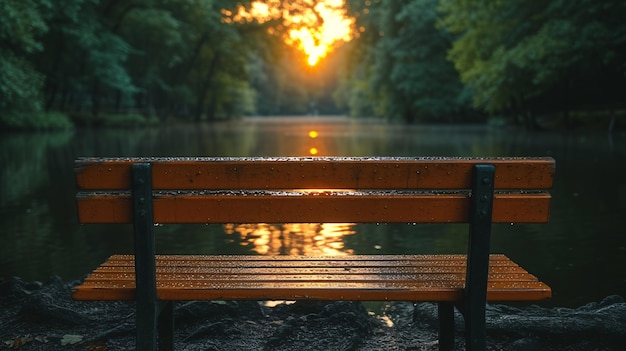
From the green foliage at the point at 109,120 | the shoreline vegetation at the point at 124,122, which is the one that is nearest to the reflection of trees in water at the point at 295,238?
the shoreline vegetation at the point at 124,122

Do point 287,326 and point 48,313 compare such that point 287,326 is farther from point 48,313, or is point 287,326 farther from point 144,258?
point 48,313

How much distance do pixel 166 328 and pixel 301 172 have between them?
1356 mm

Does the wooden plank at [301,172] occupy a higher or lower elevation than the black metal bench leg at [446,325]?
higher

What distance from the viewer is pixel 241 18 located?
5088cm

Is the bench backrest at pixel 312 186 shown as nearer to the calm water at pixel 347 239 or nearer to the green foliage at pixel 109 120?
the calm water at pixel 347 239

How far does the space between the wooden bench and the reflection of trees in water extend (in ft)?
11.5

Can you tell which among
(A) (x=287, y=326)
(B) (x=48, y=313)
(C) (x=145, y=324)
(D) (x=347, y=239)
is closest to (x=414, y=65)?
(D) (x=347, y=239)

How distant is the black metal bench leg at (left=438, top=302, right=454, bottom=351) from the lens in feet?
11.3

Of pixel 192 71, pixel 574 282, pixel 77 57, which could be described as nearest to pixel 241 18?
pixel 192 71

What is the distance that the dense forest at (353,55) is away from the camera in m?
24.5

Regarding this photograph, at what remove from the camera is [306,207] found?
2.78m

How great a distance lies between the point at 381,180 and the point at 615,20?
2565 cm

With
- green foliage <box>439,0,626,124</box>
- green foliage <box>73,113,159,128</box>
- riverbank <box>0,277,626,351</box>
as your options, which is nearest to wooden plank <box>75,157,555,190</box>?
riverbank <box>0,277,626,351</box>

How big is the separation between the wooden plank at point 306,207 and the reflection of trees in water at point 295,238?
3640 millimetres
